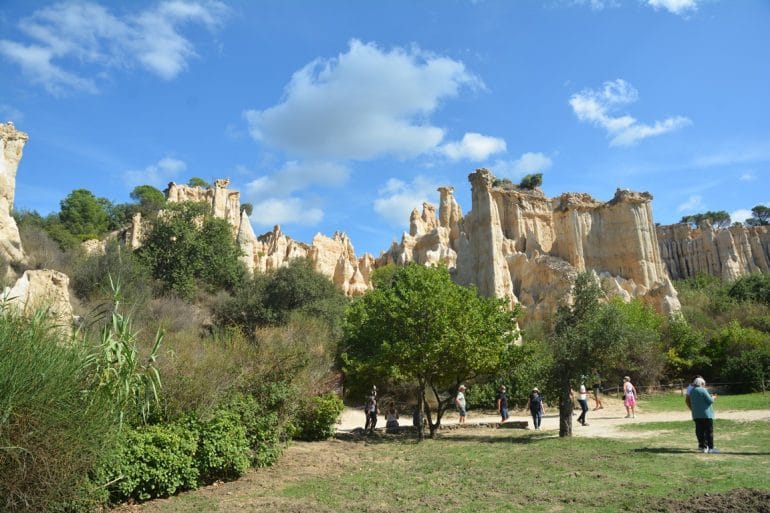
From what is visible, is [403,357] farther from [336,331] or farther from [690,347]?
[690,347]

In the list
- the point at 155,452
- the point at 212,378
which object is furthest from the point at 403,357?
the point at 155,452

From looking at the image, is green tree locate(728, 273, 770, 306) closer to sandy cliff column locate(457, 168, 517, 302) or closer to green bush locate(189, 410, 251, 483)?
sandy cliff column locate(457, 168, 517, 302)

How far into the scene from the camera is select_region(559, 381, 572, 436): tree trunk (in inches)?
616

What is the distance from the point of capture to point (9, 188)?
31.2 metres

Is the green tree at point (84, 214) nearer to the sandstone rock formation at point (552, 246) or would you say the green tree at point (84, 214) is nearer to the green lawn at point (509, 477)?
the sandstone rock formation at point (552, 246)

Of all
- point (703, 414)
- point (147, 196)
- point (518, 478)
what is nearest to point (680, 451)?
point (703, 414)

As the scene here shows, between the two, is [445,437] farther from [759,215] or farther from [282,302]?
[759,215]

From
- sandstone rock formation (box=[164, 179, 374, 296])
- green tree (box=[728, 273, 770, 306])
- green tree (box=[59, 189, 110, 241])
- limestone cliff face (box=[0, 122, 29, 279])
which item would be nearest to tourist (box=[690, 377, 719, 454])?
limestone cliff face (box=[0, 122, 29, 279])

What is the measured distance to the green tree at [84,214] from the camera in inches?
2274

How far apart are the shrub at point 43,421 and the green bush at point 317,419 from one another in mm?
9886

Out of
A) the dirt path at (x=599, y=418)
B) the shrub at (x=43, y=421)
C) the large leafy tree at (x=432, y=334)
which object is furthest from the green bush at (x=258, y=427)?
the dirt path at (x=599, y=418)

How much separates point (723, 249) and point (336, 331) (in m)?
67.1

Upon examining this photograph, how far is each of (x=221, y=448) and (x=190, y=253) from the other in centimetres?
3291

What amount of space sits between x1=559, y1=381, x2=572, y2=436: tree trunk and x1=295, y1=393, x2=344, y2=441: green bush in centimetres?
707
